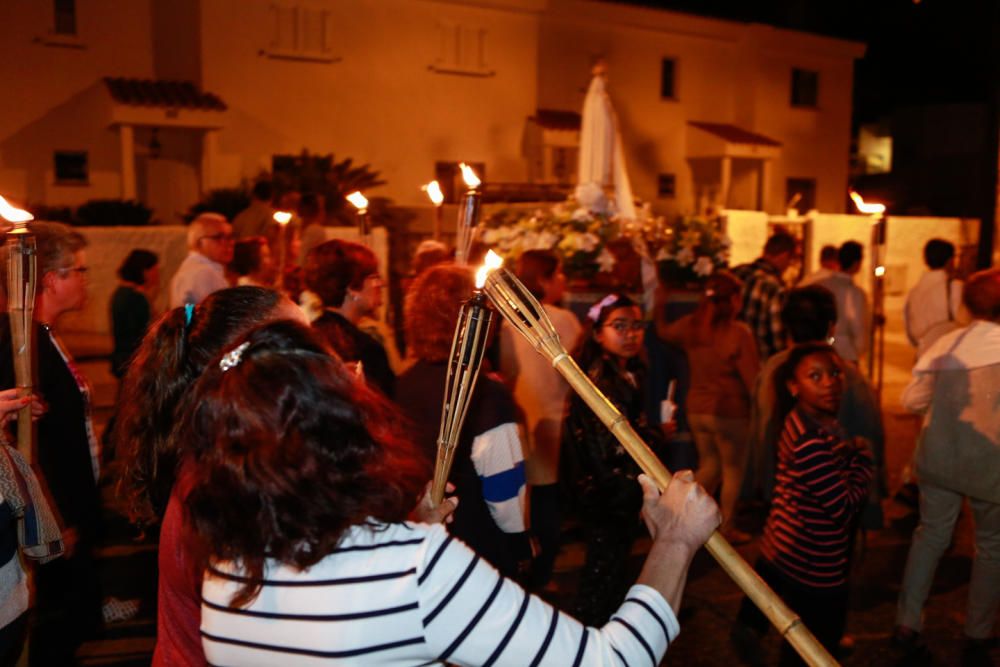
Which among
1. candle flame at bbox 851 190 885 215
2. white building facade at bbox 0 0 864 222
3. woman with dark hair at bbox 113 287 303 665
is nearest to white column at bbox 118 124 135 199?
white building facade at bbox 0 0 864 222

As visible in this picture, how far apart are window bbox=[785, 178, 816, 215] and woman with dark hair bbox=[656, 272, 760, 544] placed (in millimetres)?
25244

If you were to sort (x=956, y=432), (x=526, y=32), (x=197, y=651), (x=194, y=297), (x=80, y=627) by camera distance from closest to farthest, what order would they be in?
(x=197, y=651)
(x=80, y=627)
(x=956, y=432)
(x=194, y=297)
(x=526, y=32)

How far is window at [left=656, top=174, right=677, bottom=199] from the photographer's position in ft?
91.5

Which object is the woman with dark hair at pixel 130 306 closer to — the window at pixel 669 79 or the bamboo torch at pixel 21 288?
the bamboo torch at pixel 21 288

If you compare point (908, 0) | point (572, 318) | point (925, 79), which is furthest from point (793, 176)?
point (572, 318)

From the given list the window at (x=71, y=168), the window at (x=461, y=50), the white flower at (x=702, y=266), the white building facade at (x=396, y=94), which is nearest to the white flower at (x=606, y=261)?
the white flower at (x=702, y=266)

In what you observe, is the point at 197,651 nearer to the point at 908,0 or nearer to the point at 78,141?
the point at 78,141

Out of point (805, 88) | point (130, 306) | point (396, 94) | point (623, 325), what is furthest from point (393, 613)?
point (805, 88)

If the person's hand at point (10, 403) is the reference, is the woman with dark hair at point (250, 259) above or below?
above

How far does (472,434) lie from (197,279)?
3.84 m

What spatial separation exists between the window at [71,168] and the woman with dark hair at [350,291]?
16838mm

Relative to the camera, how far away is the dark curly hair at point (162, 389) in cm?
231

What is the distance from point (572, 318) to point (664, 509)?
371 centimetres

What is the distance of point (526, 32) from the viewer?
23.6 metres
